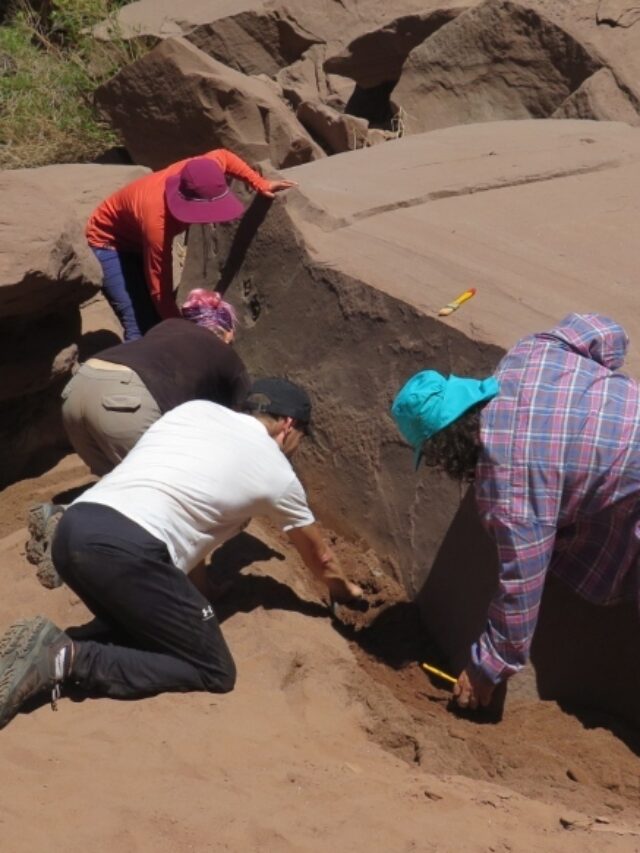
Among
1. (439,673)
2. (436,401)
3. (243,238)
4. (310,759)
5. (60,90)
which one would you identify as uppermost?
(436,401)

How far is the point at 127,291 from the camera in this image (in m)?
5.52

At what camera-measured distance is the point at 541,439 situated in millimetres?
3334

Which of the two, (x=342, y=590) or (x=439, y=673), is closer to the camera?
(x=439, y=673)

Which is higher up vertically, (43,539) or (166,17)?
(43,539)

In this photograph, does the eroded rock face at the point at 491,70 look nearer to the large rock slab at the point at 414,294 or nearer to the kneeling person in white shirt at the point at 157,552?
the large rock slab at the point at 414,294

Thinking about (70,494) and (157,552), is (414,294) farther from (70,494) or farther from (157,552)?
(70,494)

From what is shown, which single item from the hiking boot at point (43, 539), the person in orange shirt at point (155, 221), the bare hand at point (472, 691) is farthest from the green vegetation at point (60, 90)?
the bare hand at point (472, 691)

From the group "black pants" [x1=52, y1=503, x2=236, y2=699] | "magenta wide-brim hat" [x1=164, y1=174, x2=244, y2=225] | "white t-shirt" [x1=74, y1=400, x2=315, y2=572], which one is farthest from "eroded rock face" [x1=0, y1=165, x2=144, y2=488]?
"black pants" [x1=52, y1=503, x2=236, y2=699]

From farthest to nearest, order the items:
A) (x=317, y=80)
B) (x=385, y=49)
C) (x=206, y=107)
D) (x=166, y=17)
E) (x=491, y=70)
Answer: (x=166, y=17) → (x=317, y=80) → (x=385, y=49) → (x=491, y=70) → (x=206, y=107)

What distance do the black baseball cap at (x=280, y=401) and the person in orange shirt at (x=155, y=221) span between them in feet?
3.89

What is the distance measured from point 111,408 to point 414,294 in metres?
1.03

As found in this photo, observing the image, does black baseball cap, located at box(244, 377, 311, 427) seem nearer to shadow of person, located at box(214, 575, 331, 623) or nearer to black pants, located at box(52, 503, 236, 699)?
black pants, located at box(52, 503, 236, 699)

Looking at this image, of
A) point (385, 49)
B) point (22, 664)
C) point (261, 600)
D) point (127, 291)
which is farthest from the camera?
point (385, 49)

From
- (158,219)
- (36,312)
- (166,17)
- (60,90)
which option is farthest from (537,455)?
(60,90)
